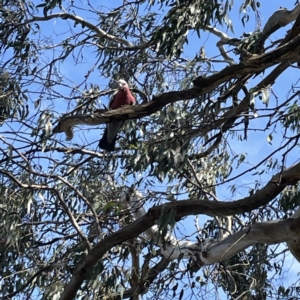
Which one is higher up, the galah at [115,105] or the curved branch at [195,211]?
the galah at [115,105]

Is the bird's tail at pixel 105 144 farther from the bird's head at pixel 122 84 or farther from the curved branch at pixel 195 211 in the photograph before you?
the curved branch at pixel 195 211

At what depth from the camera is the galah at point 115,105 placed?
482cm

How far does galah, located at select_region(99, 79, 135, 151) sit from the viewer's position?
4.82 meters

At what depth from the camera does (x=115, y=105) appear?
524cm

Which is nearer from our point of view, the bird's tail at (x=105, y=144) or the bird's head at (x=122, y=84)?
the bird's tail at (x=105, y=144)

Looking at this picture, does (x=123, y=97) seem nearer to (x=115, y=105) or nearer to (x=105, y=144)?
(x=115, y=105)

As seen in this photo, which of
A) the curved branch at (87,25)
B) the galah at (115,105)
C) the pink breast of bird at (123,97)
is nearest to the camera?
the galah at (115,105)

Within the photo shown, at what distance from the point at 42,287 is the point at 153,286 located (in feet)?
2.34

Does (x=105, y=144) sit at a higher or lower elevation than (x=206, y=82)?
higher

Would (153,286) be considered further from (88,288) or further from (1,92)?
(1,92)

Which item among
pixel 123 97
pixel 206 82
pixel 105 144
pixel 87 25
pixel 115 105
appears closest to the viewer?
pixel 206 82

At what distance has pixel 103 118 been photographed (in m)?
3.89

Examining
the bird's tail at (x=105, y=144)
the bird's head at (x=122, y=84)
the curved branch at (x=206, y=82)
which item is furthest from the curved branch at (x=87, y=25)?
the curved branch at (x=206, y=82)

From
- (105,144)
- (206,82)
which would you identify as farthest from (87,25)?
(206,82)
